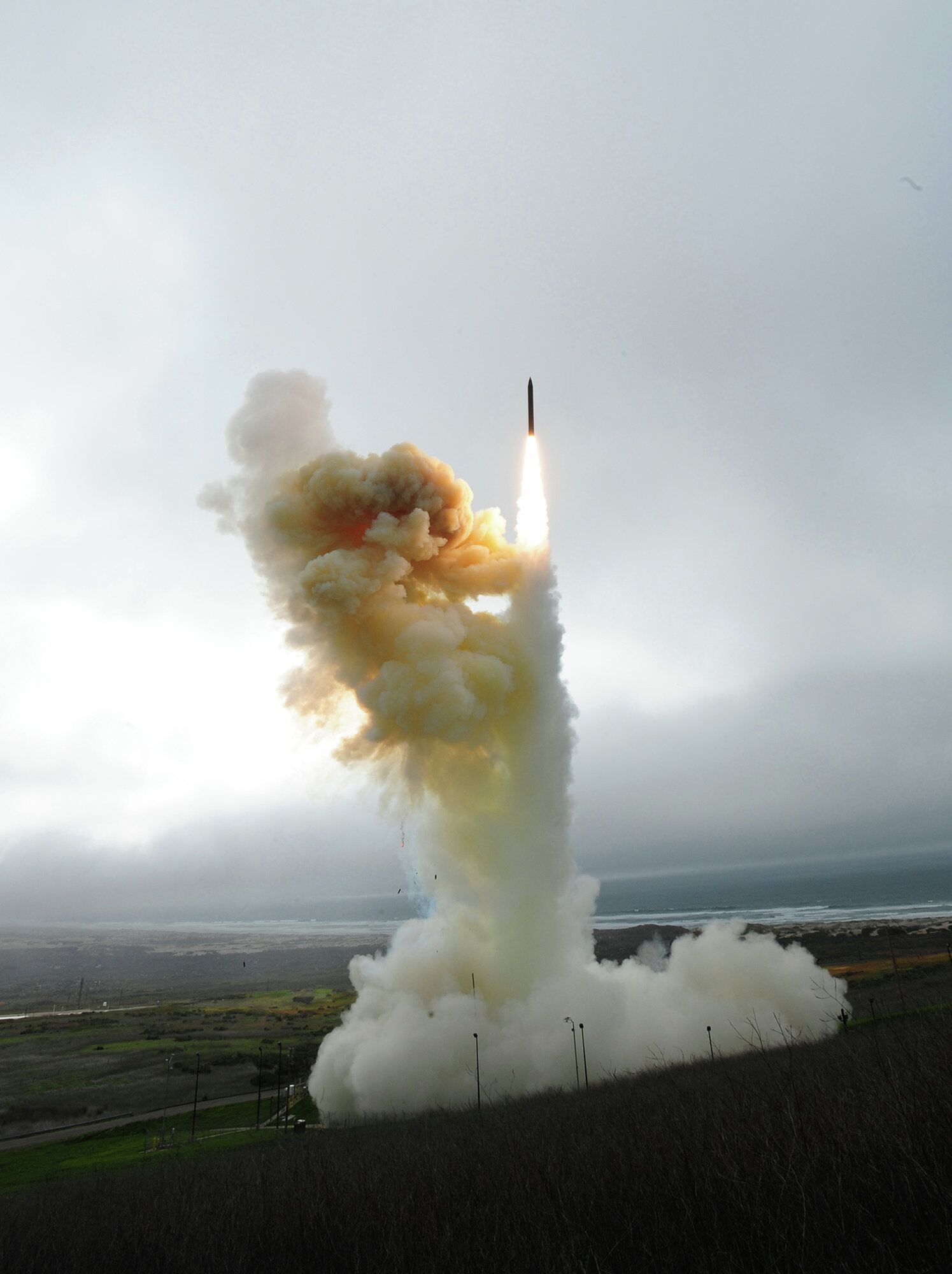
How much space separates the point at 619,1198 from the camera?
456 inches

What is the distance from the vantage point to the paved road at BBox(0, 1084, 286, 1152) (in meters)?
47.3

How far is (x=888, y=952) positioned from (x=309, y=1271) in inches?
3909

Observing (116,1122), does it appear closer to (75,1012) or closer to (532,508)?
(532,508)

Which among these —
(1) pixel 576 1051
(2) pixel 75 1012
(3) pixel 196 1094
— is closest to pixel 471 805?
(1) pixel 576 1051

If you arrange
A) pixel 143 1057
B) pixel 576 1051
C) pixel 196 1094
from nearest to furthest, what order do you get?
pixel 576 1051
pixel 196 1094
pixel 143 1057

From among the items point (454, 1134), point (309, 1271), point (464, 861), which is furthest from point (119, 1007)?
point (309, 1271)

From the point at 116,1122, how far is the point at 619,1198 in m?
55.8

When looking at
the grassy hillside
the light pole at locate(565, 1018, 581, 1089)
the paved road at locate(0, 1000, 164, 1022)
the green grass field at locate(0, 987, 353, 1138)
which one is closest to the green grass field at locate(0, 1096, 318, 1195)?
the green grass field at locate(0, 987, 353, 1138)

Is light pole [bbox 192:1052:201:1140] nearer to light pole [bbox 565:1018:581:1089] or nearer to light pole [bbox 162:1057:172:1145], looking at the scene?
light pole [bbox 162:1057:172:1145]

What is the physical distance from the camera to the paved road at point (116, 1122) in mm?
47281

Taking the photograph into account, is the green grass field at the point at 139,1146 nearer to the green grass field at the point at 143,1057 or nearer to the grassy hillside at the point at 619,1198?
the green grass field at the point at 143,1057

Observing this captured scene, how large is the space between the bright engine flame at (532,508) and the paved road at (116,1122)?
145 ft

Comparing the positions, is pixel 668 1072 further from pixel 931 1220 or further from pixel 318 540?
pixel 318 540

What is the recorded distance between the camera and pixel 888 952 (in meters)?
89.3
